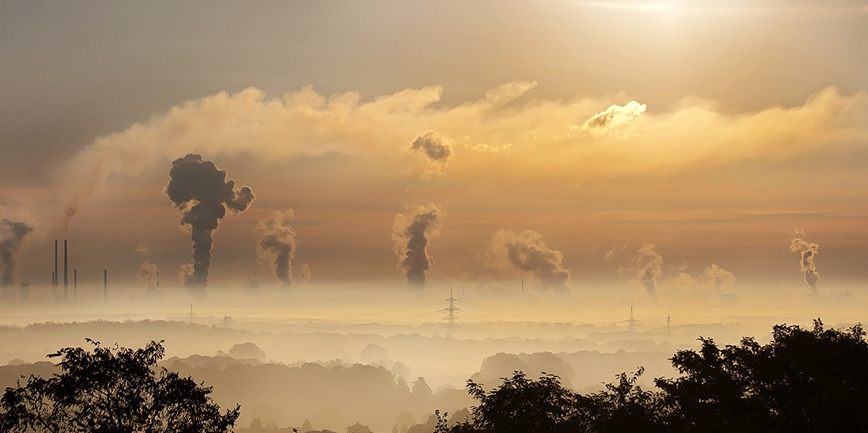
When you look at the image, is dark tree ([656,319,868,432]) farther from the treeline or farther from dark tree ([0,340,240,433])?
dark tree ([0,340,240,433])

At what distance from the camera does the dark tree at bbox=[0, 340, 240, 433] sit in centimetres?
3841

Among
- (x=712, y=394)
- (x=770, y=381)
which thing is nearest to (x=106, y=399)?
(x=712, y=394)

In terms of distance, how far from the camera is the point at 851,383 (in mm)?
44625

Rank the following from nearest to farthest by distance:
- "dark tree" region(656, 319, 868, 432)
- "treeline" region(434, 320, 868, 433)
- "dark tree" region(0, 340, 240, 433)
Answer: "dark tree" region(0, 340, 240, 433) → "dark tree" region(656, 319, 868, 432) → "treeline" region(434, 320, 868, 433)

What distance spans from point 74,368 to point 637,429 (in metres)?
26.1

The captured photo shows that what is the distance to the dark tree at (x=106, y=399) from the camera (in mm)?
38406

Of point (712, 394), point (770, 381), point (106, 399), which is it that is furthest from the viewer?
point (712, 394)

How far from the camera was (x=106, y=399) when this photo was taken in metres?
39.4

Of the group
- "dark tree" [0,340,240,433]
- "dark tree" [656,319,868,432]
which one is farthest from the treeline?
"dark tree" [0,340,240,433]

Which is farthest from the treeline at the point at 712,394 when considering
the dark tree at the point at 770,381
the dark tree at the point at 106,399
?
the dark tree at the point at 106,399

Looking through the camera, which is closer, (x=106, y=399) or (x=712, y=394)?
(x=106, y=399)

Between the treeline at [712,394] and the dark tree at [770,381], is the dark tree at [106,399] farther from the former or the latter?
the dark tree at [770,381]

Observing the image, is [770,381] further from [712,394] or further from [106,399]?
[106,399]

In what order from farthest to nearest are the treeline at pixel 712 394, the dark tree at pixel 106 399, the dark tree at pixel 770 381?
the treeline at pixel 712 394
the dark tree at pixel 770 381
the dark tree at pixel 106 399
